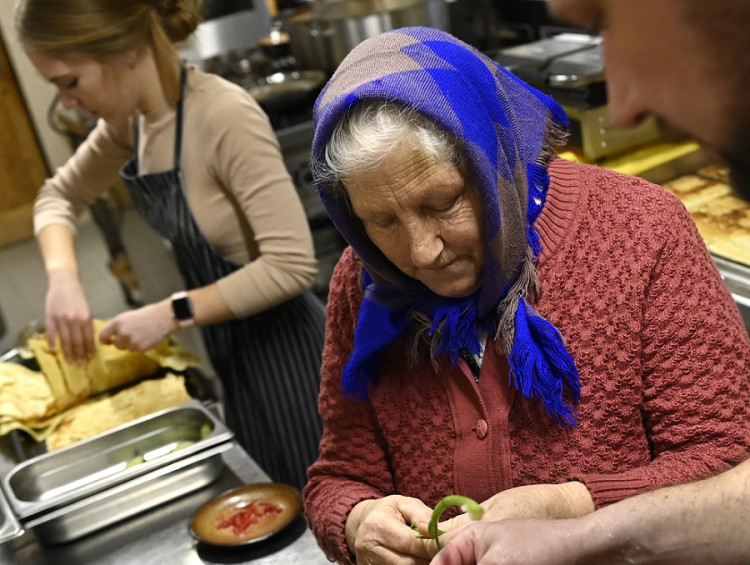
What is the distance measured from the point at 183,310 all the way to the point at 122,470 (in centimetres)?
49

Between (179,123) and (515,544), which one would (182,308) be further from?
(515,544)

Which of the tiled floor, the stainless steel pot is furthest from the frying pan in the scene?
the tiled floor

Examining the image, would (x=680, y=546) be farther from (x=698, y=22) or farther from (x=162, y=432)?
(x=162, y=432)

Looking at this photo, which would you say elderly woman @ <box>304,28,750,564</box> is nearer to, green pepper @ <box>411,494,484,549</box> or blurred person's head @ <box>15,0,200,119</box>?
green pepper @ <box>411,494,484,549</box>

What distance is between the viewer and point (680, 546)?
1.28 m

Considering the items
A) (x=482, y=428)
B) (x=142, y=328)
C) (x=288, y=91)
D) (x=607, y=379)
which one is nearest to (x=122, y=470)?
(x=142, y=328)

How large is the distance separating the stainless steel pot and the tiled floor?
1.09 m

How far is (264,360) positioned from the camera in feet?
8.80

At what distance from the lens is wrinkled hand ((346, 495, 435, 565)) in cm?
155

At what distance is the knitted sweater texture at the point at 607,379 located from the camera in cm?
149

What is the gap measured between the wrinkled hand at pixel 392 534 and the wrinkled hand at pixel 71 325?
4.16 feet

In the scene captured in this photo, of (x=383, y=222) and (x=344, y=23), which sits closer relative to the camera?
(x=383, y=222)

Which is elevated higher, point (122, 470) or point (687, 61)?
point (687, 61)

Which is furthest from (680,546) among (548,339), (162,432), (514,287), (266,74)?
(266,74)
